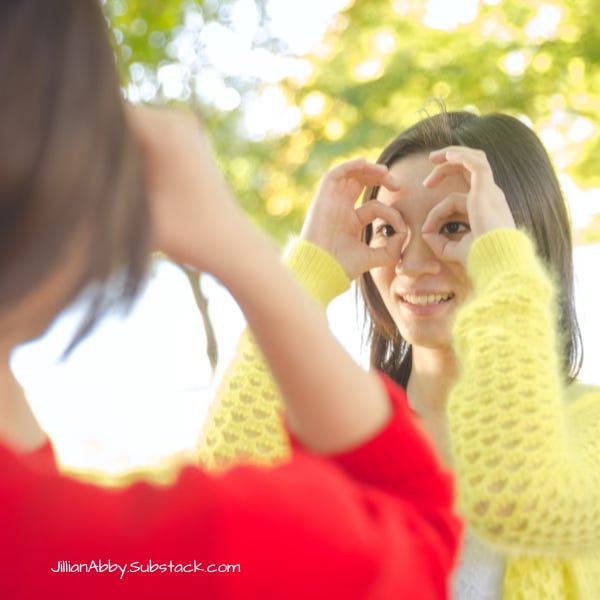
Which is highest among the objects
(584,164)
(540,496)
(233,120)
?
(233,120)

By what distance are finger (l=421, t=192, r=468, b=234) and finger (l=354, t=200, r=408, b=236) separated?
9 cm

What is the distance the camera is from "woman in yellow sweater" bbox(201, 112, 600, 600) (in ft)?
3.33

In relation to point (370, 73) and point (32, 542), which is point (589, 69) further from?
point (32, 542)

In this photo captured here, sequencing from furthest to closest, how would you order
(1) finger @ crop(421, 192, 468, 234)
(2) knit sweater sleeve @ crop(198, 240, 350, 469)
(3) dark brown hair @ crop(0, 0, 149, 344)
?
(1) finger @ crop(421, 192, 468, 234) → (2) knit sweater sleeve @ crop(198, 240, 350, 469) → (3) dark brown hair @ crop(0, 0, 149, 344)

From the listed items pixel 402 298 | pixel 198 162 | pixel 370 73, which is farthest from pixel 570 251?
pixel 370 73

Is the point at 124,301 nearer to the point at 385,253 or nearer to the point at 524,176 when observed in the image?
the point at 385,253

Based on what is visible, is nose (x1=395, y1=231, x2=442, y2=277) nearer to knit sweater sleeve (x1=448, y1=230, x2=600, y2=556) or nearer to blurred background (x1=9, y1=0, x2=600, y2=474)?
knit sweater sleeve (x1=448, y1=230, x2=600, y2=556)

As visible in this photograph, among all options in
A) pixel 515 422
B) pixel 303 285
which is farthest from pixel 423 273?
pixel 515 422

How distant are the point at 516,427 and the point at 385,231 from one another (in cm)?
91

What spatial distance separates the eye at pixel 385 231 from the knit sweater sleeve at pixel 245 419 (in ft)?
1.71

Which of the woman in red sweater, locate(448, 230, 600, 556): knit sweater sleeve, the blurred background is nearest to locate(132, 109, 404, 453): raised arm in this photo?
the woman in red sweater

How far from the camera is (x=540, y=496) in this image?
105 cm

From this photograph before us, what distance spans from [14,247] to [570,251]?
1.62 m

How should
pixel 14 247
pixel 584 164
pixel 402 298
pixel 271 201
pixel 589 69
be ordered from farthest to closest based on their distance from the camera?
pixel 271 201, pixel 584 164, pixel 589 69, pixel 402 298, pixel 14 247
